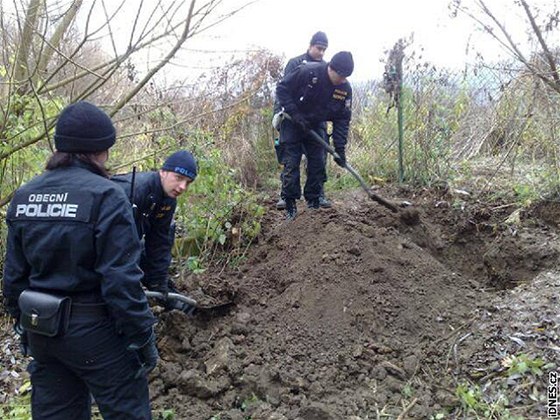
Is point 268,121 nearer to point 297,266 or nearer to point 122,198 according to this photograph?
point 297,266

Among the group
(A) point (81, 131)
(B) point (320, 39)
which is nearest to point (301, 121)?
(B) point (320, 39)

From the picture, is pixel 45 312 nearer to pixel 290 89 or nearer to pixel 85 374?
pixel 85 374

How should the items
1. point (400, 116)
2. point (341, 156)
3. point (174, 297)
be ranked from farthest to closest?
point (400, 116) < point (341, 156) < point (174, 297)

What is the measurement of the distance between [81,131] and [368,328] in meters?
2.52

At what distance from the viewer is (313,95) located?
5.74 metres

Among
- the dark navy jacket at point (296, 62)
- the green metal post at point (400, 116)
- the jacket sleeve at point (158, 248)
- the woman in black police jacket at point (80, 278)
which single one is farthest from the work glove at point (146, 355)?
the green metal post at point (400, 116)

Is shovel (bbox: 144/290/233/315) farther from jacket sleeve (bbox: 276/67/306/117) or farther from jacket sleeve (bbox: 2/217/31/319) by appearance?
jacket sleeve (bbox: 276/67/306/117)

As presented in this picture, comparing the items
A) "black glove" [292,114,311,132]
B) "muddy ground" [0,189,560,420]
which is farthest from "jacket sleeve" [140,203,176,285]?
"black glove" [292,114,311,132]

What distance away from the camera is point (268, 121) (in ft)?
27.7

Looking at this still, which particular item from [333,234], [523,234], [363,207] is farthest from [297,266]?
[523,234]

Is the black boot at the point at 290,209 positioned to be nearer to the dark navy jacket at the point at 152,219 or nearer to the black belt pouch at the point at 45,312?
the dark navy jacket at the point at 152,219

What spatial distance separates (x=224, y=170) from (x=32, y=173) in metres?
1.68

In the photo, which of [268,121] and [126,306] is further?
[268,121]

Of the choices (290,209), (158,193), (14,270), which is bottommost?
(290,209)
